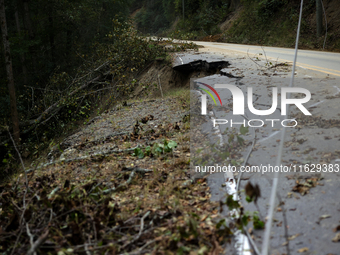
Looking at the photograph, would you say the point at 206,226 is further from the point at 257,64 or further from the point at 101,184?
the point at 257,64

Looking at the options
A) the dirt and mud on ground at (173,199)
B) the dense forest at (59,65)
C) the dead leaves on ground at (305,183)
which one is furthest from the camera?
the dense forest at (59,65)

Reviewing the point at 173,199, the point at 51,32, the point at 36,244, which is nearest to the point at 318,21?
the point at 51,32

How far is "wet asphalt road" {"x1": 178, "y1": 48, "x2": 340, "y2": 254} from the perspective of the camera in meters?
3.17

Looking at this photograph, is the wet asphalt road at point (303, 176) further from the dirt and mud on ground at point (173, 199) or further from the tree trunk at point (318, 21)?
the tree trunk at point (318, 21)

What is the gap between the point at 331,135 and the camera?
5.35 metres

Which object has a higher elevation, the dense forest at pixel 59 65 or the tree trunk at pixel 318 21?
the tree trunk at pixel 318 21

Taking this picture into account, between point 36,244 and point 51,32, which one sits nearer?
point 36,244

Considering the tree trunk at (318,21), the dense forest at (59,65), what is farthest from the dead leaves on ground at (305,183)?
the tree trunk at (318,21)

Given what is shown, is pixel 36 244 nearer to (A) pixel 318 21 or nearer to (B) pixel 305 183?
(B) pixel 305 183

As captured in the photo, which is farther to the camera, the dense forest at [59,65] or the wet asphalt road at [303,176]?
the dense forest at [59,65]

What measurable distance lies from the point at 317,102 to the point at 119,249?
19.4ft

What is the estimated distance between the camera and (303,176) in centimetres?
430

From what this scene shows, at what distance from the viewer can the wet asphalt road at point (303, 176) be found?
3.17 metres

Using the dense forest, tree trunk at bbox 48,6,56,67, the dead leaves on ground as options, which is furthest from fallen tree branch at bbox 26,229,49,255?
tree trunk at bbox 48,6,56,67
